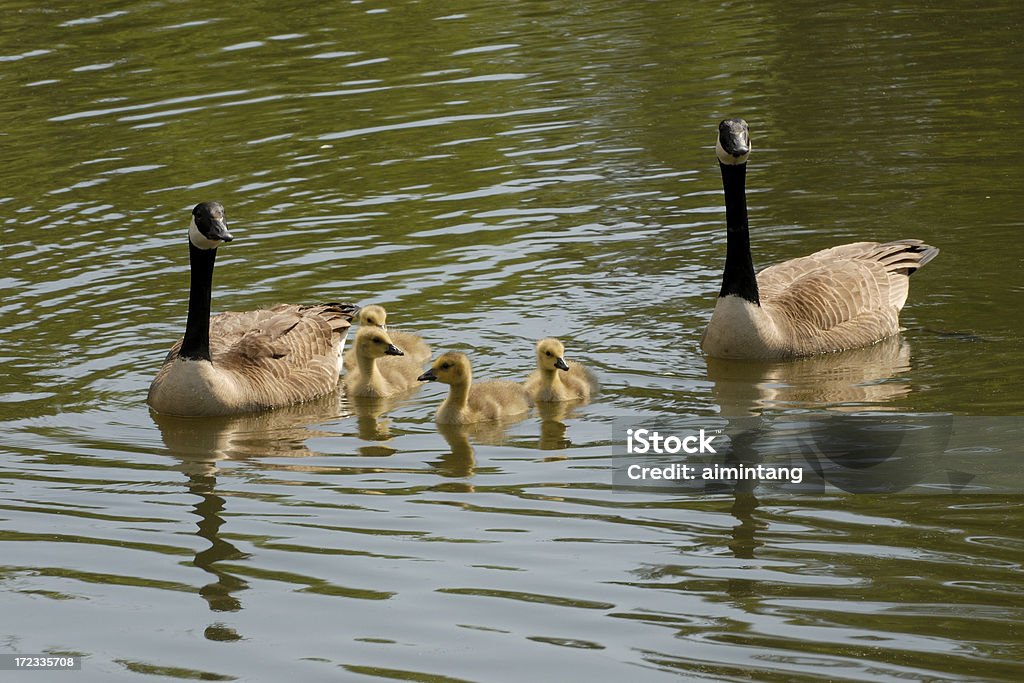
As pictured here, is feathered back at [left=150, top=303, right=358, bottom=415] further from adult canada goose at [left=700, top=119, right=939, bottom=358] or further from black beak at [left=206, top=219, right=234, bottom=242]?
adult canada goose at [left=700, top=119, right=939, bottom=358]

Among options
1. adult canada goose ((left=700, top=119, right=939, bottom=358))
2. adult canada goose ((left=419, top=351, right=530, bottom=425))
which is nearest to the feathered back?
adult canada goose ((left=419, top=351, right=530, bottom=425))

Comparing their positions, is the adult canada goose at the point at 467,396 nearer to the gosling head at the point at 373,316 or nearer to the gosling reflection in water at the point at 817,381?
the gosling head at the point at 373,316

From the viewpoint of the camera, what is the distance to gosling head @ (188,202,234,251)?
1199cm

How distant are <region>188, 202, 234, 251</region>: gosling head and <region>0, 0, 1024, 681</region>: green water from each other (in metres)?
1.39

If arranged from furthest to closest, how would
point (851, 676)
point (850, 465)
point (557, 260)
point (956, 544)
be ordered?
point (557, 260)
point (850, 465)
point (956, 544)
point (851, 676)

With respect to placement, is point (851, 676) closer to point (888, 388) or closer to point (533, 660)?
point (533, 660)

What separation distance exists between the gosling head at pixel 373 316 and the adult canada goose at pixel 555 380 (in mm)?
1616

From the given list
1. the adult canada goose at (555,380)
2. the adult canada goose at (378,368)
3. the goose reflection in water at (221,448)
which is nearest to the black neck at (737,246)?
the adult canada goose at (555,380)

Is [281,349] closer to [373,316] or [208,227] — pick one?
[373,316]

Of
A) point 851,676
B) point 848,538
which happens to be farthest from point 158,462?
point 851,676

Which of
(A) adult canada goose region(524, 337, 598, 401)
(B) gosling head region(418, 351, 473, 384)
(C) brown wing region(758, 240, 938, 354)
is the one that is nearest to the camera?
(B) gosling head region(418, 351, 473, 384)

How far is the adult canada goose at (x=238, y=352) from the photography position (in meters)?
12.1

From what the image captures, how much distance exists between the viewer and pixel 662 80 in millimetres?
21875

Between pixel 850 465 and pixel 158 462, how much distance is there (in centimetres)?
473
